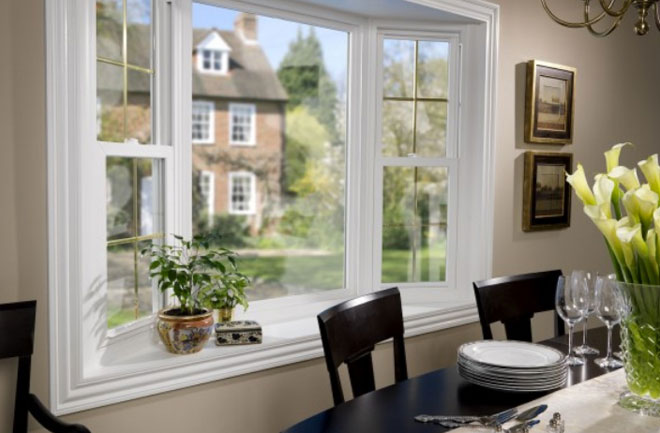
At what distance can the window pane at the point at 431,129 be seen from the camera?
2.97 meters

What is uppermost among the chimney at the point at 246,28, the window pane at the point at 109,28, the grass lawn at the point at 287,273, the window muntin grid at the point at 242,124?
the chimney at the point at 246,28

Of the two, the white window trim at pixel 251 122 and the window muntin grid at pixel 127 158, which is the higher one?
the white window trim at pixel 251 122

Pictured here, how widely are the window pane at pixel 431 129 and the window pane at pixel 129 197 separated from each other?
1.32m

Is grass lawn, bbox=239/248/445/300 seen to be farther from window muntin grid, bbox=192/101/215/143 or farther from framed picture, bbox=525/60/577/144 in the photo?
framed picture, bbox=525/60/577/144

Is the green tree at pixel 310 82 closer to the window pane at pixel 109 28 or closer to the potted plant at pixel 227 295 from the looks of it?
the potted plant at pixel 227 295

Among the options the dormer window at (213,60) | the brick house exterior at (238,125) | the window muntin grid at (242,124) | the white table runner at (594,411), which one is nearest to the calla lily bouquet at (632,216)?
the white table runner at (594,411)

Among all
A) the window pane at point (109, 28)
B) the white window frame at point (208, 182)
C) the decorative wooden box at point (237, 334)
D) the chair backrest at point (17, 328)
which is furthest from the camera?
the white window frame at point (208, 182)

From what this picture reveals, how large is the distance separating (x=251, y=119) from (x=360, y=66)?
21.2ft

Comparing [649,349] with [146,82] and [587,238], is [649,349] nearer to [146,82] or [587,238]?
[146,82]

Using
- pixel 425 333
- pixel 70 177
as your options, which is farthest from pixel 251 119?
pixel 70 177

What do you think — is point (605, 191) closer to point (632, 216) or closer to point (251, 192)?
point (632, 216)

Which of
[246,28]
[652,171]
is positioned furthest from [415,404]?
[246,28]

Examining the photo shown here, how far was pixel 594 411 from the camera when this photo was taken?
4.80 feet

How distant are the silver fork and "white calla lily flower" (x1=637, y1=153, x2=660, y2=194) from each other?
59 centimetres
